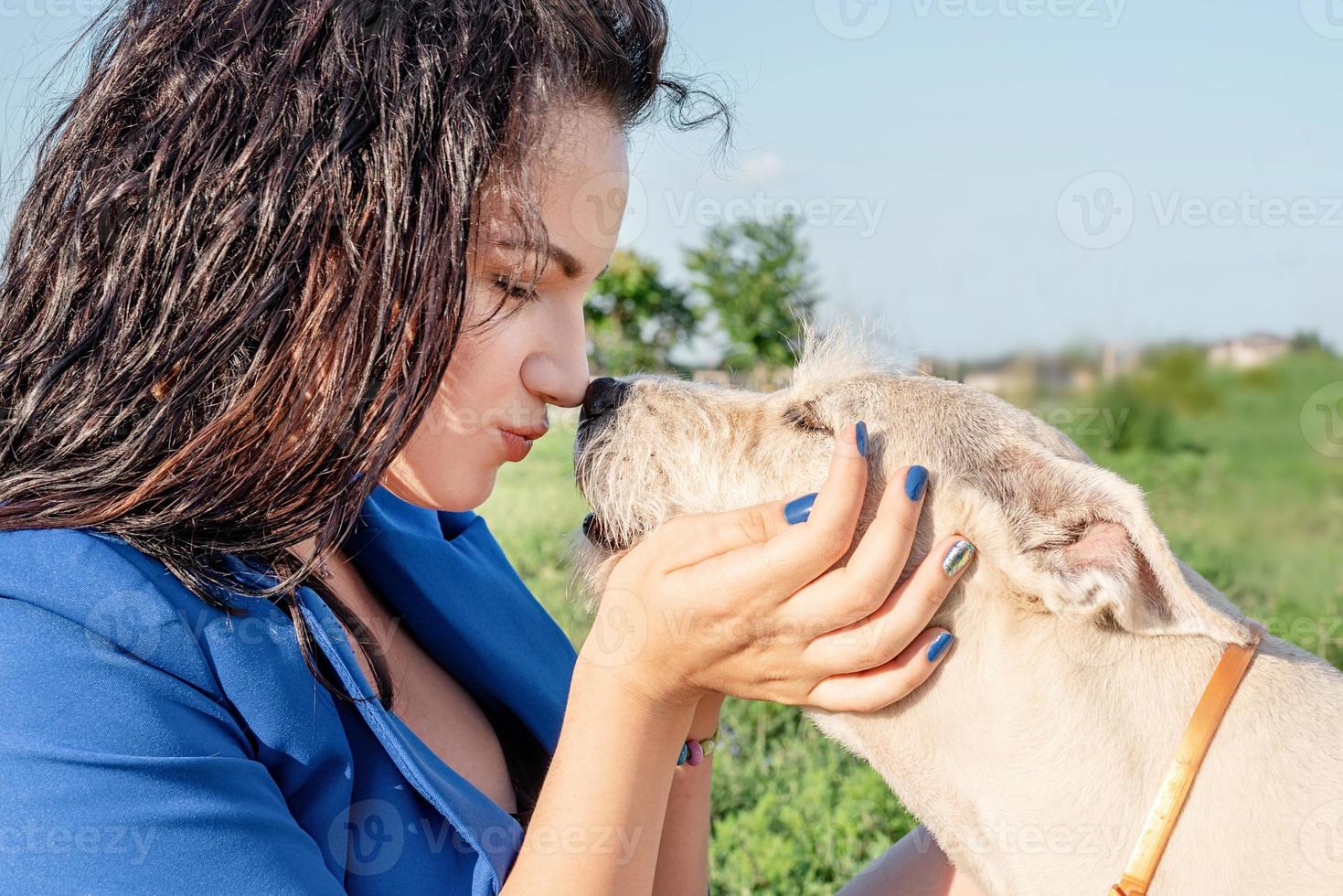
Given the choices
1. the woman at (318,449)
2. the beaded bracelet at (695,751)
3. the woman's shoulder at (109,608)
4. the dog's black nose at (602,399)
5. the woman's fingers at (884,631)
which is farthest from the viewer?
the dog's black nose at (602,399)

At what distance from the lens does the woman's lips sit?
87.1 inches

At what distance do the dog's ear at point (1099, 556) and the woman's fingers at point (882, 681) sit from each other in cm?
24

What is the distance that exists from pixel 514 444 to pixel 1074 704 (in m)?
1.25

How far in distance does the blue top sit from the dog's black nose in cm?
105

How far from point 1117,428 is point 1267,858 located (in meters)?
11.5

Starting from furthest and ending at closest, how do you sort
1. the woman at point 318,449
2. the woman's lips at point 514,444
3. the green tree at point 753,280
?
the green tree at point 753,280
the woman's lips at point 514,444
the woman at point 318,449

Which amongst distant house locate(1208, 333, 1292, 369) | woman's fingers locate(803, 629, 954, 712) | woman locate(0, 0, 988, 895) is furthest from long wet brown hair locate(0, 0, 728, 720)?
distant house locate(1208, 333, 1292, 369)

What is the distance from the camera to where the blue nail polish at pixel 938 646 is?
6.95 ft

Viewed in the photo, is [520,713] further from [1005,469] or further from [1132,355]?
[1132,355]

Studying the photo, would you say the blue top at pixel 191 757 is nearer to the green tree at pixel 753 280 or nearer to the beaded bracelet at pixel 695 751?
the beaded bracelet at pixel 695 751

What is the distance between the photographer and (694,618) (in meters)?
1.92

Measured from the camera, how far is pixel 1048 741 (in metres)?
2.07

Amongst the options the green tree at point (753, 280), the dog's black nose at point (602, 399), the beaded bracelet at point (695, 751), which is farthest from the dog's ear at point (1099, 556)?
the green tree at point (753, 280)

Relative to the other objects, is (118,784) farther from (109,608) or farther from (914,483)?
(914,483)
